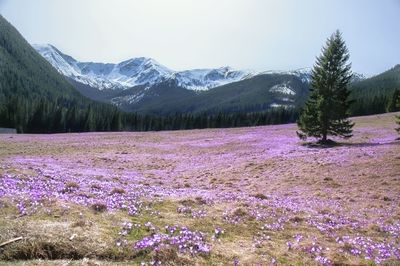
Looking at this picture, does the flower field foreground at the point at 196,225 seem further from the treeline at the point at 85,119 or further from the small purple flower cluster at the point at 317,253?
the treeline at the point at 85,119

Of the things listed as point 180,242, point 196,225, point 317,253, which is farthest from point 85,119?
point 317,253

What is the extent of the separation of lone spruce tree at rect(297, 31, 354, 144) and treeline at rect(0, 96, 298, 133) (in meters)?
97.9

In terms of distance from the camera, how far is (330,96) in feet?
133

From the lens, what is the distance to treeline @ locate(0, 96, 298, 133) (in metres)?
115

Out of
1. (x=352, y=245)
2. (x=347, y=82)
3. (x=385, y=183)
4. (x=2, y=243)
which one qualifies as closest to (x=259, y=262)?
(x=352, y=245)

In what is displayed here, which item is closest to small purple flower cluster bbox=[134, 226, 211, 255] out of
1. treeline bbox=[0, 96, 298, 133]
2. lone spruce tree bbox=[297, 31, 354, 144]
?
lone spruce tree bbox=[297, 31, 354, 144]

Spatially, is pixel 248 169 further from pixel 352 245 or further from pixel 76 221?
pixel 76 221

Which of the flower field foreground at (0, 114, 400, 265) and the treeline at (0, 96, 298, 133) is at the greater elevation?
the treeline at (0, 96, 298, 133)

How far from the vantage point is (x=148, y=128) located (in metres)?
155

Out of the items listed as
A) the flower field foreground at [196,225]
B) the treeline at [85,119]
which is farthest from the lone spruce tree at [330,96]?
the treeline at [85,119]

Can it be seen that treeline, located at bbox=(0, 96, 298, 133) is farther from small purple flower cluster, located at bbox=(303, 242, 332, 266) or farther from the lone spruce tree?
small purple flower cluster, located at bbox=(303, 242, 332, 266)

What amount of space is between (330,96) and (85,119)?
10535 centimetres

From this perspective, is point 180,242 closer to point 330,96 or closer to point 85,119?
point 330,96

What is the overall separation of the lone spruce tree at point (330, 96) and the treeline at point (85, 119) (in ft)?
321
